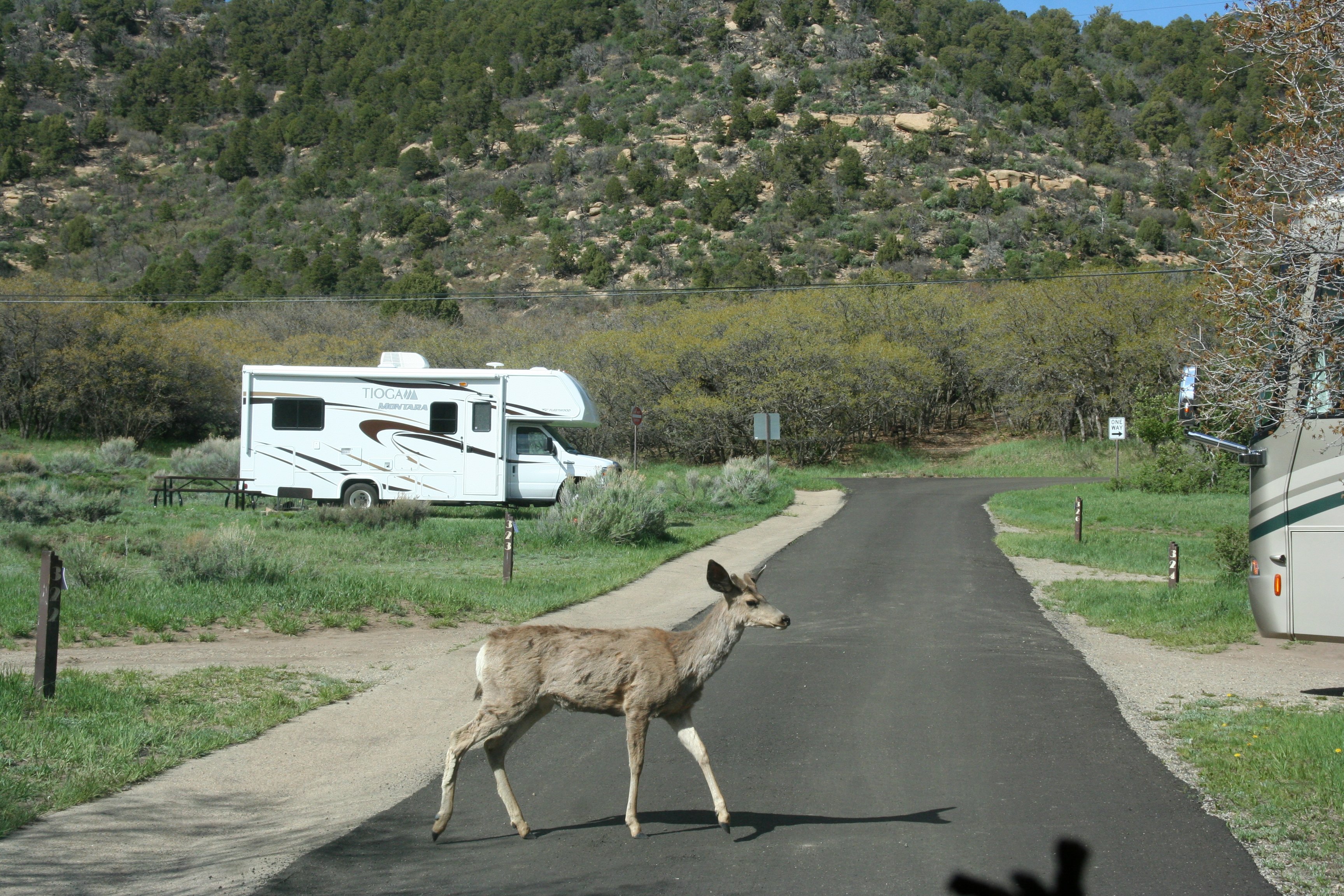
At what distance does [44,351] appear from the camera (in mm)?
42000

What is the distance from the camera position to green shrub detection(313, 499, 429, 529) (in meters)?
19.3

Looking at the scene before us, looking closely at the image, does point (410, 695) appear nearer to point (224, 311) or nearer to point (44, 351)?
point (44, 351)

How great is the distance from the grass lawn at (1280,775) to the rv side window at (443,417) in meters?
17.3

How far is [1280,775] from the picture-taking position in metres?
6.16

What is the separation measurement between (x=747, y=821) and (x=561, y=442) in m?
18.6

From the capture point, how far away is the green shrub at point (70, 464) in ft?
98.6

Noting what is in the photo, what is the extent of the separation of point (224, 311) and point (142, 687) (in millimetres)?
56419

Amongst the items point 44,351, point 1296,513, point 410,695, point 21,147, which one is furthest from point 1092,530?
point 21,147

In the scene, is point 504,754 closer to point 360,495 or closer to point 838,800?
point 838,800

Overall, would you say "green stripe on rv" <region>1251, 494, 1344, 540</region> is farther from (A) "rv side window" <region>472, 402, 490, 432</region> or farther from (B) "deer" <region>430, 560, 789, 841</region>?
(A) "rv side window" <region>472, 402, 490, 432</region>

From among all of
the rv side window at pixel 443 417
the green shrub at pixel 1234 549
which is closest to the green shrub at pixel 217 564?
the rv side window at pixel 443 417

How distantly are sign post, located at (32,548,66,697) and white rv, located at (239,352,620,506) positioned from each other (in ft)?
49.2

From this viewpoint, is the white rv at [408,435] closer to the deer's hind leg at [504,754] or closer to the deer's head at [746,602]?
the deer's hind leg at [504,754]

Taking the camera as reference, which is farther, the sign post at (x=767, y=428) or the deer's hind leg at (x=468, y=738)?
the sign post at (x=767, y=428)
